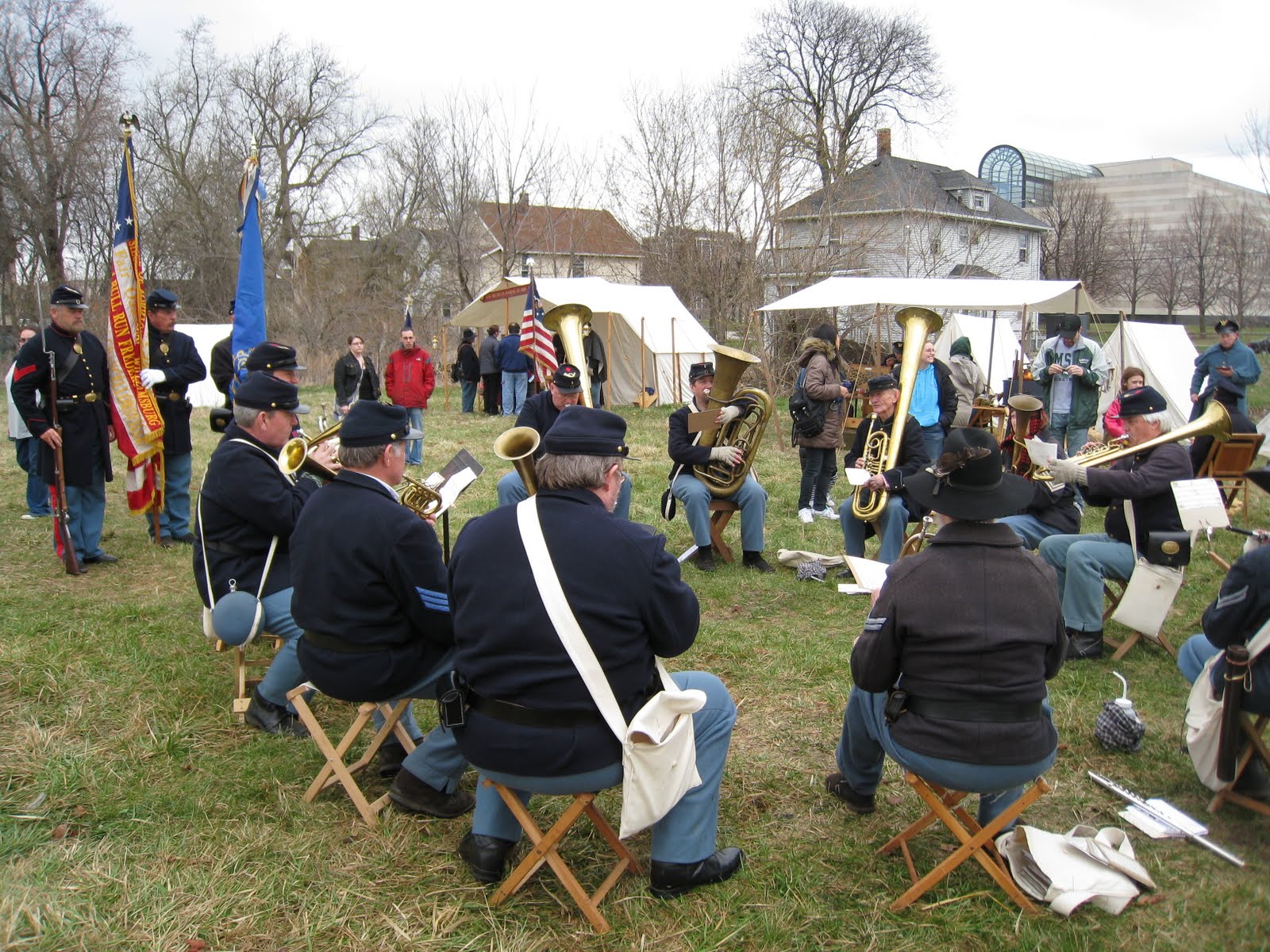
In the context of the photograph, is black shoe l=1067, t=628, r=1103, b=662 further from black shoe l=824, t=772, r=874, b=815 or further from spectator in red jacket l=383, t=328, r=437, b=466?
spectator in red jacket l=383, t=328, r=437, b=466

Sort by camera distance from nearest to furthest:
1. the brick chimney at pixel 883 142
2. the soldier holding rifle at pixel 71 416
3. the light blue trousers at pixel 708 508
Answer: the soldier holding rifle at pixel 71 416 < the light blue trousers at pixel 708 508 < the brick chimney at pixel 883 142

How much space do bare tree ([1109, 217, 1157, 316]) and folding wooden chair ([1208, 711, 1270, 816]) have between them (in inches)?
1515

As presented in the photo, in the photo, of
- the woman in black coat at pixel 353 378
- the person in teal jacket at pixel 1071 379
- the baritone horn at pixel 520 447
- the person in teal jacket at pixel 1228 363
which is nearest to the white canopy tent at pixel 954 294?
the person in teal jacket at pixel 1071 379

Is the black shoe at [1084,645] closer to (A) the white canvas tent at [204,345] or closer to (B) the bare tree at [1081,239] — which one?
(A) the white canvas tent at [204,345]

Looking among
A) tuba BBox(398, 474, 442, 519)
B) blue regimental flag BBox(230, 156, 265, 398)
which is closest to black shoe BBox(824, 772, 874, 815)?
tuba BBox(398, 474, 442, 519)

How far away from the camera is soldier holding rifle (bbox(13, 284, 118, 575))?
21.3 feet

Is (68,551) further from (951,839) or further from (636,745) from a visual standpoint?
(951,839)

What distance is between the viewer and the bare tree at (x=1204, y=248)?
34000 mm

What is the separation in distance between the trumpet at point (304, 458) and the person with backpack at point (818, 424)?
207 inches

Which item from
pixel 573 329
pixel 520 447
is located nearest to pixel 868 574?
pixel 520 447

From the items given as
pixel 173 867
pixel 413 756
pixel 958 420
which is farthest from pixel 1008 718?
pixel 958 420

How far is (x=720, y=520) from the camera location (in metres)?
7.23

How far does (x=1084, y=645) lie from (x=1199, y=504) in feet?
3.32

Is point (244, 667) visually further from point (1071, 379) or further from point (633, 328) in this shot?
point (633, 328)
